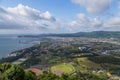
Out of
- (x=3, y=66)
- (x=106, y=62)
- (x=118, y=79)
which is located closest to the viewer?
(x=3, y=66)

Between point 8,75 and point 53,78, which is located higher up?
point 8,75

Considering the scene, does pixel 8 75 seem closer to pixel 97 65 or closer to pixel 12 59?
pixel 97 65

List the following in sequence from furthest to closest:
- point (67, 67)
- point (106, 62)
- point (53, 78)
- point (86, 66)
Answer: point (106, 62) → point (86, 66) → point (67, 67) → point (53, 78)

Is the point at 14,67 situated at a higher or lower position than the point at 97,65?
higher

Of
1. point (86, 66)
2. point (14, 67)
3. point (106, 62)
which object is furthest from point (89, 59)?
point (14, 67)

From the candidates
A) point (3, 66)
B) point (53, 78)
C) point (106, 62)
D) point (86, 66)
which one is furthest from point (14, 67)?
point (106, 62)

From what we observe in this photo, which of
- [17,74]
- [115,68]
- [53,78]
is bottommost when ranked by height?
[115,68]

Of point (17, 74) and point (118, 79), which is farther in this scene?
point (118, 79)

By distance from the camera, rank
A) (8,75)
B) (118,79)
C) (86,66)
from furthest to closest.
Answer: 1. (86,66)
2. (118,79)
3. (8,75)

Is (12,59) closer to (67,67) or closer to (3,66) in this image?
(67,67)
